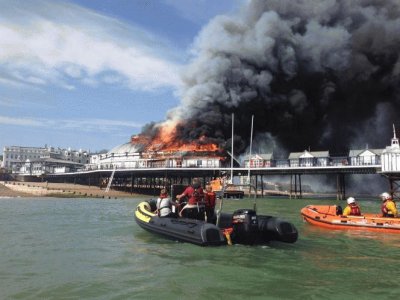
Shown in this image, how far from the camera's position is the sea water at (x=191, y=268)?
372 inches

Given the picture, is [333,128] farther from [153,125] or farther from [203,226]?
[203,226]

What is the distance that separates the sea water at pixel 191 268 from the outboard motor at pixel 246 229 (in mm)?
334

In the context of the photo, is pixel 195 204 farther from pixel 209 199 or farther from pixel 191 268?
pixel 191 268

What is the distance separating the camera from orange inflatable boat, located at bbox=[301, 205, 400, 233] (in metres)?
19.9

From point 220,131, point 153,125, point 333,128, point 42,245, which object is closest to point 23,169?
point 153,125

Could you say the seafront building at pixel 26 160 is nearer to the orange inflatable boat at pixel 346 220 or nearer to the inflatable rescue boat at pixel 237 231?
the orange inflatable boat at pixel 346 220

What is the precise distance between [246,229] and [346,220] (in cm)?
906

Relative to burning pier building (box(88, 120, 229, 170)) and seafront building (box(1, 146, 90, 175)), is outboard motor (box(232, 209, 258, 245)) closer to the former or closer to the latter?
burning pier building (box(88, 120, 229, 170))

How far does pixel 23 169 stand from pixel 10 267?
15831 centimetres

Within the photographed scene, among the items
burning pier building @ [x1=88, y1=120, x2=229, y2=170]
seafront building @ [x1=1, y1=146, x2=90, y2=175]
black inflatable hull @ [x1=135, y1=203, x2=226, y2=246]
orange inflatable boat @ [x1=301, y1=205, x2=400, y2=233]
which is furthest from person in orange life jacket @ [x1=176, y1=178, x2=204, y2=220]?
seafront building @ [x1=1, y1=146, x2=90, y2=175]

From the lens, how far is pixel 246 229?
14641 millimetres

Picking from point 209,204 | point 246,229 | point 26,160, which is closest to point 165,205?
point 209,204

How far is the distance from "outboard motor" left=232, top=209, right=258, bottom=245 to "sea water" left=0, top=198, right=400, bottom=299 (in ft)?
1.10

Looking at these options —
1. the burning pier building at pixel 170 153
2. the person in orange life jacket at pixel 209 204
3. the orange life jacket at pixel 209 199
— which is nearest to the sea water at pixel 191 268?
the person in orange life jacket at pixel 209 204
